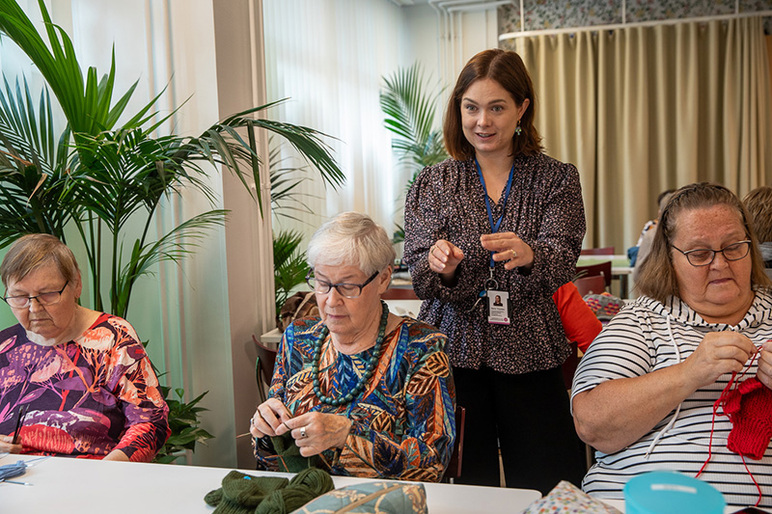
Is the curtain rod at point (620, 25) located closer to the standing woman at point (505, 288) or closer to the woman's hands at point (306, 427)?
the standing woman at point (505, 288)

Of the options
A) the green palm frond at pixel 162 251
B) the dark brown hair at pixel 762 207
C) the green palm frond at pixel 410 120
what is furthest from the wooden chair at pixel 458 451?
the green palm frond at pixel 410 120

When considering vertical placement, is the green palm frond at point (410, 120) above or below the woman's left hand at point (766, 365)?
above

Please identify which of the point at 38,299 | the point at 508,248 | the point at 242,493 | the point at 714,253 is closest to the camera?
the point at 242,493

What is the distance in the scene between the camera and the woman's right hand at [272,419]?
1582 mm

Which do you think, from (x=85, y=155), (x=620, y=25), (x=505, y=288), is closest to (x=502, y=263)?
(x=505, y=288)

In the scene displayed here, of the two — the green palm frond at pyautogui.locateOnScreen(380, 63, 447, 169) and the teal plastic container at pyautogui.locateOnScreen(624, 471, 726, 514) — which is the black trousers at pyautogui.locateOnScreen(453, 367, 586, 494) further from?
the green palm frond at pyautogui.locateOnScreen(380, 63, 447, 169)

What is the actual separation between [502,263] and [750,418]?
0.78 meters

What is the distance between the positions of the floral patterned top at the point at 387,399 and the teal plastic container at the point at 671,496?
2.81ft

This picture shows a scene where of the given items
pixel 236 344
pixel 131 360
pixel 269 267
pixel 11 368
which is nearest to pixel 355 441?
pixel 131 360

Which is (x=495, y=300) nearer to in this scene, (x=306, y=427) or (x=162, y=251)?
(x=306, y=427)

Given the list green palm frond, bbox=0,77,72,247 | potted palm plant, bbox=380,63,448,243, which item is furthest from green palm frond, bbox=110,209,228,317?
potted palm plant, bbox=380,63,448,243

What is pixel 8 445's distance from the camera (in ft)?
6.30

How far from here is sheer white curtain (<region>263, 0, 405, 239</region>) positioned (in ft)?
16.6

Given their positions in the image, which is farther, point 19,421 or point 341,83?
point 341,83
